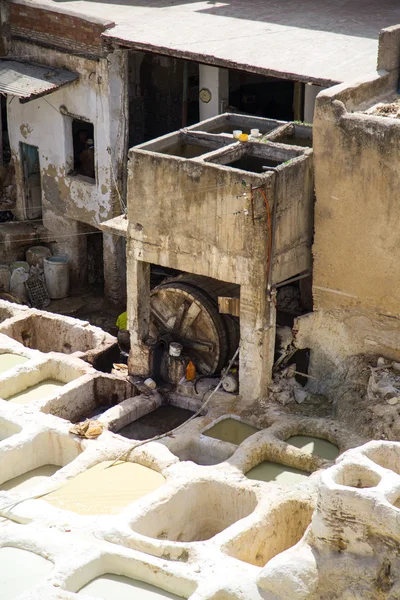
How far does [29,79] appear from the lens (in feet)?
79.6

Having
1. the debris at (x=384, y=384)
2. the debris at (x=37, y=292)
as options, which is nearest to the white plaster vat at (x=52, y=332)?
the debris at (x=37, y=292)

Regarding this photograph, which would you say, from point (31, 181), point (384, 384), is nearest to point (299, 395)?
point (384, 384)

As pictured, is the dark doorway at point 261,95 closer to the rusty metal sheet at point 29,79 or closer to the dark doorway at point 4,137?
the rusty metal sheet at point 29,79

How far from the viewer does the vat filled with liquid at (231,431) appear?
18.2 metres

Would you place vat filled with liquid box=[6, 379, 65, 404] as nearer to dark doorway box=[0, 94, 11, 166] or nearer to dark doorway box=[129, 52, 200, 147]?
dark doorway box=[129, 52, 200, 147]

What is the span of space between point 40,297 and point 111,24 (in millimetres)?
6604

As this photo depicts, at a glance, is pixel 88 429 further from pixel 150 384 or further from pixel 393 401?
pixel 393 401

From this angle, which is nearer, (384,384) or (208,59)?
(384,384)

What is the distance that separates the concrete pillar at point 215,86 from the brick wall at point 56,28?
225 cm

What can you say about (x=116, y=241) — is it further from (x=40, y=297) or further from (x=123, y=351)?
(x=123, y=351)

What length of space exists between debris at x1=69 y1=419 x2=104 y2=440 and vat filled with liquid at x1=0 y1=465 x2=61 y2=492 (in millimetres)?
800

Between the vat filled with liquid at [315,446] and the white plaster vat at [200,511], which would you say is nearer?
the white plaster vat at [200,511]

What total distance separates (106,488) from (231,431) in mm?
2611

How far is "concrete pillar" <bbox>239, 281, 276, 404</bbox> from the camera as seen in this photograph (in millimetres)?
18234
